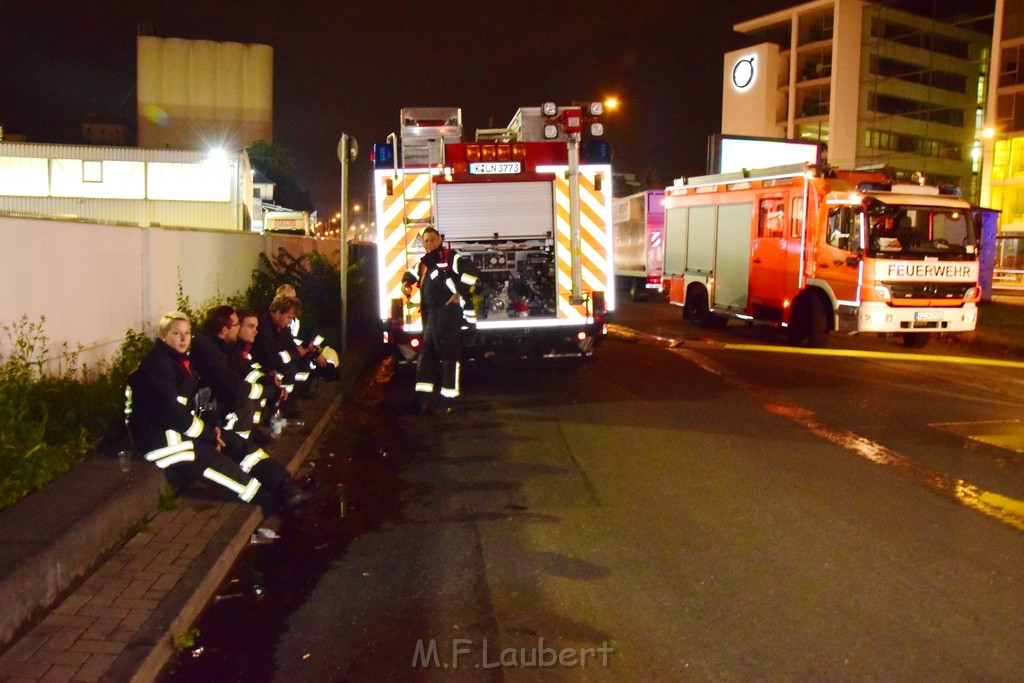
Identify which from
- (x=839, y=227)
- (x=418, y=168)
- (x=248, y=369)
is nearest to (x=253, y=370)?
(x=248, y=369)

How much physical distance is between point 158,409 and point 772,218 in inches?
485

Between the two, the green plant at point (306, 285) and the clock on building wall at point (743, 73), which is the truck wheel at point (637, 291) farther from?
the clock on building wall at point (743, 73)

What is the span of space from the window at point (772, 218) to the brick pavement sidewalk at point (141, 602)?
11761mm

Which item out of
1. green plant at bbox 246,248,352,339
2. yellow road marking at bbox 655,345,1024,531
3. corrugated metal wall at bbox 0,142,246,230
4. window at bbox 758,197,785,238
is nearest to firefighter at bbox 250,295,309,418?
yellow road marking at bbox 655,345,1024,531

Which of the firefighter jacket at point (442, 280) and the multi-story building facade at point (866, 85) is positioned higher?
the multi-story building facade at point (866, 85)

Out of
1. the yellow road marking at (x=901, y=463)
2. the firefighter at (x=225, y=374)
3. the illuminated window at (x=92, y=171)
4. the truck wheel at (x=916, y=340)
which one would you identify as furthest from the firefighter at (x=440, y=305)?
the illuminated window at (x=92, y=171)

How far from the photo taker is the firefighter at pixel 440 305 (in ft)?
31.6

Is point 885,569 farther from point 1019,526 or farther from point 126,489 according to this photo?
point 126,489

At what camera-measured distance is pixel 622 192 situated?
183 ft

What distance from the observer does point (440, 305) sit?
9680 millimetres

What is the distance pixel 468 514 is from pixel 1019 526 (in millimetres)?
3451

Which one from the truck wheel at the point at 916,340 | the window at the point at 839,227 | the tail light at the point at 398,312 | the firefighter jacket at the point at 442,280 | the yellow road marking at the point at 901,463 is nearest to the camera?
the yellow road marking at the point at 901,463

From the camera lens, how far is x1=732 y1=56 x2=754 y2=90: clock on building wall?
6762cm

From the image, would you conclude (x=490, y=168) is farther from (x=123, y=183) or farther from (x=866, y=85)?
(x=866, y=85)
